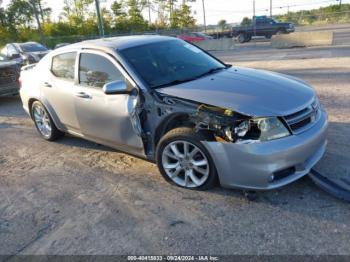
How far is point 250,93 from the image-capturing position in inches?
143

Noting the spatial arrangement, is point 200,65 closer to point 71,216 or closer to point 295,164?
point 295,164

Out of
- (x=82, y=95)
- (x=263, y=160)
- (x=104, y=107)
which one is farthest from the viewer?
(x=82, y=95)

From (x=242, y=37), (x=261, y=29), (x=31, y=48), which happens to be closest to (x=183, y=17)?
(x=242, y=37)

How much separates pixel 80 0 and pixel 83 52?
43572 mm

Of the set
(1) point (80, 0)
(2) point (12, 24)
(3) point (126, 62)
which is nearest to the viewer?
(3) point (126, 62)

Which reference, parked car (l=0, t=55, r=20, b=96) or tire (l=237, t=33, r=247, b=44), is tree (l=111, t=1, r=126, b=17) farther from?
parked car (l=0, t=55, r=20, b=96)

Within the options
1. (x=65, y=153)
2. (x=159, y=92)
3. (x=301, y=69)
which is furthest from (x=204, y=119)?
(x=301, y=69)

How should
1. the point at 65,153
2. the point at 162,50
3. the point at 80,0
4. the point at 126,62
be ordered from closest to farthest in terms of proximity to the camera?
the point at 126,62
the point at 162,50
the point at 65,153
the point at 80,0

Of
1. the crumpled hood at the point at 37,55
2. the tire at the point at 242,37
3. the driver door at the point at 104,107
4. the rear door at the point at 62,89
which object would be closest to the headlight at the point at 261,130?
the driver door at the point at 104,107

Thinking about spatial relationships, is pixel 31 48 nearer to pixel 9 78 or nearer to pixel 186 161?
pixel 9 78

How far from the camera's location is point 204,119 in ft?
11.5

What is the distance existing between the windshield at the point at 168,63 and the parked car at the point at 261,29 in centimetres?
2641

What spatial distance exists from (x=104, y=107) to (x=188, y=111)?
4.11 feet

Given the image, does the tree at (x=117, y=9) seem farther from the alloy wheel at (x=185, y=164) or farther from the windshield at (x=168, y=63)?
the alloy wheel at (x=185, y=164)
